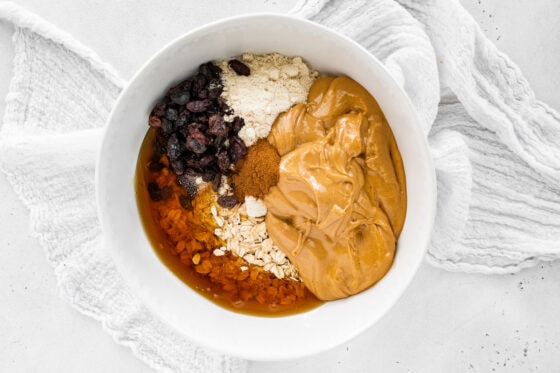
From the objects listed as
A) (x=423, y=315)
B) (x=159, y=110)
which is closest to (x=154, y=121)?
(x=159, y=110)

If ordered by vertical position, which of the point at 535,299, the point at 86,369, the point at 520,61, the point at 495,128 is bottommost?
the point at 86,369

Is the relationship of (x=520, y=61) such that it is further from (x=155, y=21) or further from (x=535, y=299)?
(x=155, y=21)

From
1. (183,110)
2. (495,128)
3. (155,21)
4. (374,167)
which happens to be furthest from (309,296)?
(155,21)

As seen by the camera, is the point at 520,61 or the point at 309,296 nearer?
the point at 309,296

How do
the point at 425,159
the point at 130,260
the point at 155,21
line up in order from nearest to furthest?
the point at 425,159
the point at 130,260
the point at 155,21

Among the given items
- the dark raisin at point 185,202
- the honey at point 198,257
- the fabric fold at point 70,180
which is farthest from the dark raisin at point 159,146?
the fabric fold at point 70,180

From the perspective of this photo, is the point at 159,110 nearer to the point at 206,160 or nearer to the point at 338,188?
the point at 206,160

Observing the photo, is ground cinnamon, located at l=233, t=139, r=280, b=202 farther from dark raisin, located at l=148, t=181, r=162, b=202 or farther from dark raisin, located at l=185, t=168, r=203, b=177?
dark raisin, located at l=148, t=181, r=162, b=202
